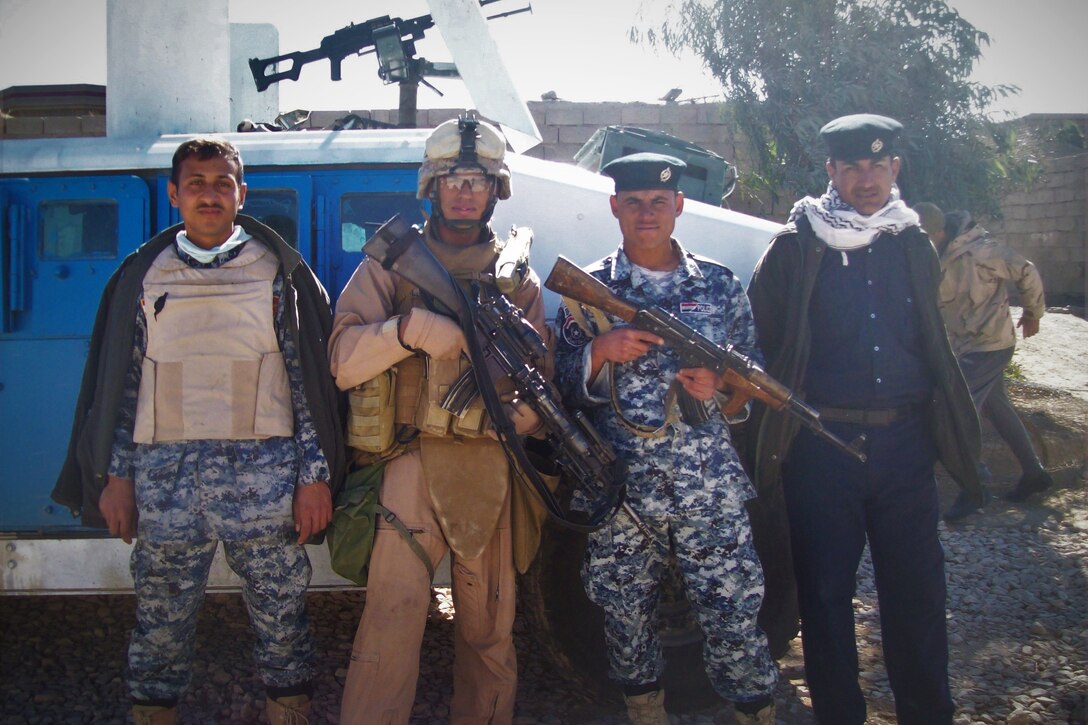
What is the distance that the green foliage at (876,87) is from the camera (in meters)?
8.31

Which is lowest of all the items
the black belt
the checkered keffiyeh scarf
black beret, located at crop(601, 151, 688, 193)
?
the black belt

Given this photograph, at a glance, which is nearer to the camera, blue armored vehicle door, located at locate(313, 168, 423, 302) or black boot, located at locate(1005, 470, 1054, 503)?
blue armored vehicle door, located at locate(313, 168, 423, 302)

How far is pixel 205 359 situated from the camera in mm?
2607

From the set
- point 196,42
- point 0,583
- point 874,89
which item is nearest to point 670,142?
point 196,42

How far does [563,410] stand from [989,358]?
4.38 meters

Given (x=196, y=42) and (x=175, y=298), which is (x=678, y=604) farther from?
(x=196, y=42)

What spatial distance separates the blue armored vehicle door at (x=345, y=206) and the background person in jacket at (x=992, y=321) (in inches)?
165

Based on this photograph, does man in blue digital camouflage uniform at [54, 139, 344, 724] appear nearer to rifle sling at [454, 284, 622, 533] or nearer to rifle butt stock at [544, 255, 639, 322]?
rifle sling at [454, 284, 622, 533]

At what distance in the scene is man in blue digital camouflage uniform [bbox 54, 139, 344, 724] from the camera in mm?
2604

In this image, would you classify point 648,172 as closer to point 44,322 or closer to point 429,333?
point 429,333

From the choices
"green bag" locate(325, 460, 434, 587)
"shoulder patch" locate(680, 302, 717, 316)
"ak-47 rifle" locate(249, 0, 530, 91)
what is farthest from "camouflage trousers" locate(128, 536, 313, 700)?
"ak-47 rifle" locate(249, 0, 530, 91)

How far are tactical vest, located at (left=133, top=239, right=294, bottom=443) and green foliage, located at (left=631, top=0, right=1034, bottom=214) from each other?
690 centimetres

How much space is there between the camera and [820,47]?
28.0 feet

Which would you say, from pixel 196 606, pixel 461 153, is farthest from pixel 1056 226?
pixel 196 606
